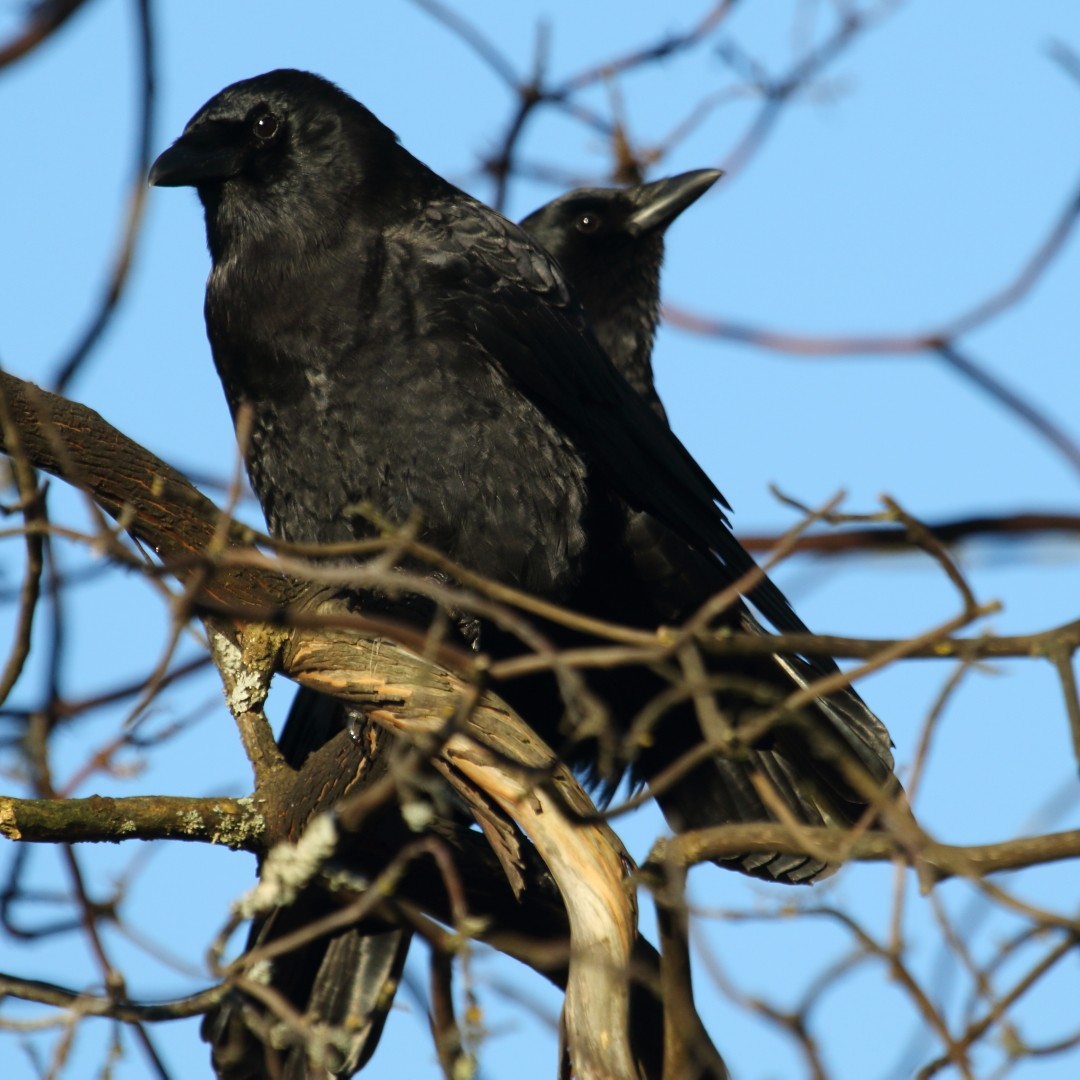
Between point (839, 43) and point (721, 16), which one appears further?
point (839, 43)

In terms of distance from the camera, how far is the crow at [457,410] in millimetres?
4582

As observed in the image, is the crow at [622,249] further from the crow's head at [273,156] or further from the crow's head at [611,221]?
the crow's head at [273,156]

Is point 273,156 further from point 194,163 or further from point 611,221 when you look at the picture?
point 611,221

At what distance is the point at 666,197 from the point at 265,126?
7.99ft

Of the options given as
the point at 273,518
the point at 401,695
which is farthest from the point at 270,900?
the point at 273,518

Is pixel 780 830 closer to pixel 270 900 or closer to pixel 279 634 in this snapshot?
pixel 270 900

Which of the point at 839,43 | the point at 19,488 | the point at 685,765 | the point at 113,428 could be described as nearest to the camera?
the point at 685,765

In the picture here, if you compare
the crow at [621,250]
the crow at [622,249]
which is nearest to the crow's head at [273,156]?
the crow at [621,250]

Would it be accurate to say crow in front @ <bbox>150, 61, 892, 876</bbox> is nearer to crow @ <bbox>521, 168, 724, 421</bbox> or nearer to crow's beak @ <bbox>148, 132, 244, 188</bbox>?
crow's beak @ <bbox>148, 132, 244, 188</bbox>

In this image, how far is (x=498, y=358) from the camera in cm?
482

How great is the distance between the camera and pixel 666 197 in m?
7.04

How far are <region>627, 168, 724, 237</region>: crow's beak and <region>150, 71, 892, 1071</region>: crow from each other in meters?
1.82

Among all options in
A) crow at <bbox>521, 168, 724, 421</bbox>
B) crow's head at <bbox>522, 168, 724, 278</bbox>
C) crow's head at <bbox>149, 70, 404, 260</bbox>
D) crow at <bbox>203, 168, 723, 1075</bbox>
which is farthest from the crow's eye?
crow's head at <bbox>522, 168, 724, 278</bbox>

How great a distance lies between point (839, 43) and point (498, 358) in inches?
84.2
